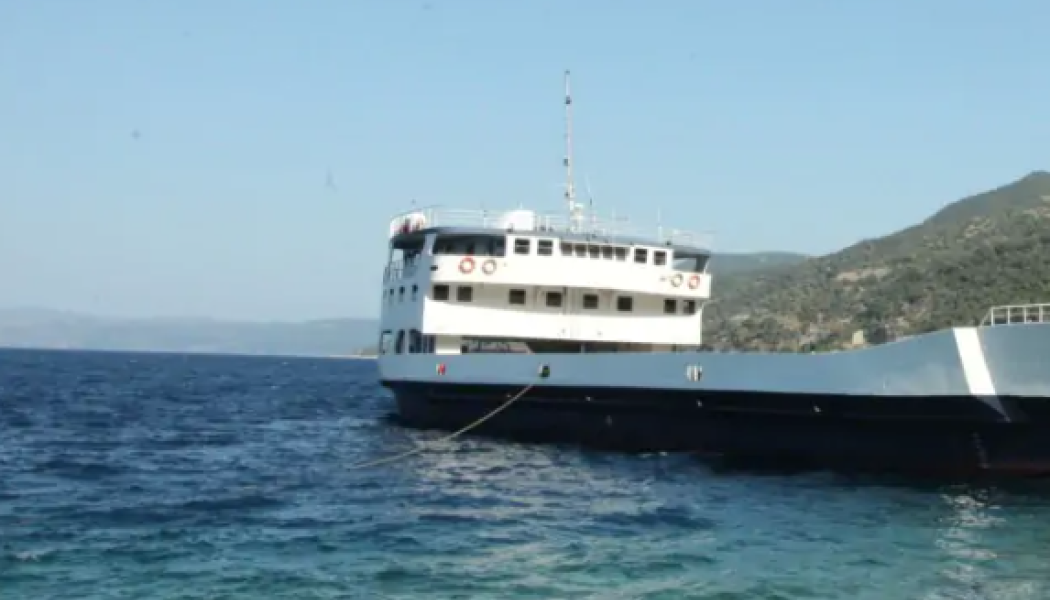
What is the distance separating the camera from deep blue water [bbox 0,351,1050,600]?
12164mm

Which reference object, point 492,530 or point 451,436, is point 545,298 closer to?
point 451,436

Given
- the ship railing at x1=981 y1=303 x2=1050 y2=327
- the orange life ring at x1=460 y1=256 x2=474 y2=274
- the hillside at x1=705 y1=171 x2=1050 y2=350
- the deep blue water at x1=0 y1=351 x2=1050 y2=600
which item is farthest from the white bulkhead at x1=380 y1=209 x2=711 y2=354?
the hillside at x1=705 y1=171 x2=1050 y2=350

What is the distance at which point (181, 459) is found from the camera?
24453 mm

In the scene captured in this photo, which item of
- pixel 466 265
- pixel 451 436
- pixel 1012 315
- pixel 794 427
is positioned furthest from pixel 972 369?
pixel 466 265

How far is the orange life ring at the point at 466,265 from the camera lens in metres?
29.4

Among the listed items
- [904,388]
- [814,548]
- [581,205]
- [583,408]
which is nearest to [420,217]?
[581,205]

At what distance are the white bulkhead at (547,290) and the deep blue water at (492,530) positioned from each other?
543 cm

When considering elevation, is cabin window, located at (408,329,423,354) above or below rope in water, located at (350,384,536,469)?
above

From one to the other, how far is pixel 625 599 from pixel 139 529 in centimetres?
731

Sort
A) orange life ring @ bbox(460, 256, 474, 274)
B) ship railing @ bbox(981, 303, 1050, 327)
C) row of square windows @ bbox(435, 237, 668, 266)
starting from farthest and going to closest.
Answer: row of square windows @ bbox(435, 237, 668, 266) < orange life ring @ bbox(460, 256, 474, 274) < ship railing @ bbox(981, 303, 1050, 327)

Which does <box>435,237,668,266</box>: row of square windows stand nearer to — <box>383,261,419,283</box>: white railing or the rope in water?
<box>383,261,419,283</box>: white railing

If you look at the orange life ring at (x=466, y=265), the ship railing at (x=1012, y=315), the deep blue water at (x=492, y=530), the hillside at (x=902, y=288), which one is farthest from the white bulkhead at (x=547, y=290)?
the hillside at (x=902, y=288)

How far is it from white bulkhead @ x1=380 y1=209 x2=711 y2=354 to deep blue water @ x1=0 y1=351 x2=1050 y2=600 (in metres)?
5.43

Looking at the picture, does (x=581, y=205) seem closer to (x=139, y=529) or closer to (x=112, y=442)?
(x=112, y=442)
